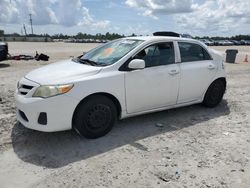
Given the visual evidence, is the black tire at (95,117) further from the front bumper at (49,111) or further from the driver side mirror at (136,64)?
the driver side mirror at (136,64)

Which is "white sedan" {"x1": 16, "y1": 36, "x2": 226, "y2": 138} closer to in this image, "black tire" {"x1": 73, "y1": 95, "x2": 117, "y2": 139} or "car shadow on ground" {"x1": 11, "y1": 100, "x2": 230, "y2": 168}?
"black tire" {"x1": 73, "y1": 95, "x2": 117, "y2": 139}

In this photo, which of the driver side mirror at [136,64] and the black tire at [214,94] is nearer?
the driver side mirror at [136,64]

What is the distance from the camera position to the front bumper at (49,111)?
4.12 meters

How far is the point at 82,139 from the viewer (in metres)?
4.62

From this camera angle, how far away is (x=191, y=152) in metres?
4.30

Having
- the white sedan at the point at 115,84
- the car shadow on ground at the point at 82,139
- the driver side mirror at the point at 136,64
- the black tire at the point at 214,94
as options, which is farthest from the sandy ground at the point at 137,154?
the driver side mirror at the point at 136,64

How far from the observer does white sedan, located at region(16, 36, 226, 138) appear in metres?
4.21

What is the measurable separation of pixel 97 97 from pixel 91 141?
0.71 metres

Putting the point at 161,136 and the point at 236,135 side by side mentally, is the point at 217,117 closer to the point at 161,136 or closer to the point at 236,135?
the point at 236,135

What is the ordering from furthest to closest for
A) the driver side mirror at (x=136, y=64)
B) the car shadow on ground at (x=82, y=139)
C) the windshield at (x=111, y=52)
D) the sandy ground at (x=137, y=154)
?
the windshield at (x=111, y=52)
the driver side mirror at (x=136, y=64)
the car shadow on ground at (x=82, y=139)
the sandy ground at (x=137, y=154)

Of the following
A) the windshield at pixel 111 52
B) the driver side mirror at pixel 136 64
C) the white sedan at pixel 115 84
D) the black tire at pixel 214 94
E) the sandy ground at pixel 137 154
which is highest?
the windshield at pixel 111 52

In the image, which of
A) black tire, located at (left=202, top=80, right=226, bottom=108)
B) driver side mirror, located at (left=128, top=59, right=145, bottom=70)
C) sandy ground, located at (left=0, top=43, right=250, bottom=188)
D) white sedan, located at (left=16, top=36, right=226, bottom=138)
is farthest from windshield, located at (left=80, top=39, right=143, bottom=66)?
black tire, located at (left=202, top=80, right=226, bottom=108)

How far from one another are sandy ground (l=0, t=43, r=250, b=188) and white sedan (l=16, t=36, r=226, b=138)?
13.0 inches

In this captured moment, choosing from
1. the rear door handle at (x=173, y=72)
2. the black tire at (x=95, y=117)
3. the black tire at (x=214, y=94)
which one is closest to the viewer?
the black tire at (x=95, y=117)
